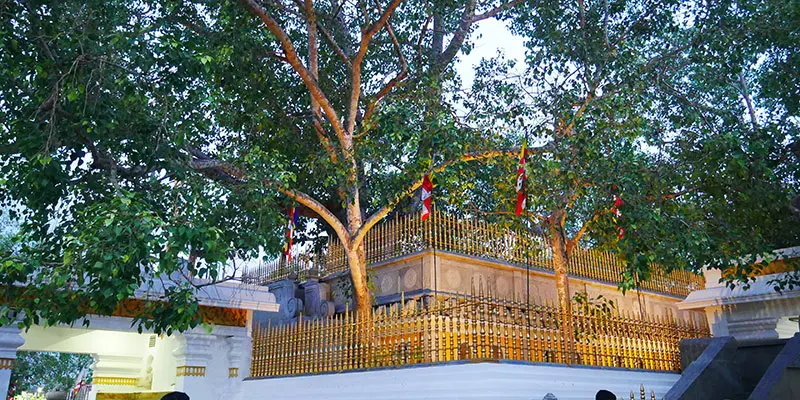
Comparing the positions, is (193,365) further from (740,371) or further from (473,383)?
Answer: (740,371)

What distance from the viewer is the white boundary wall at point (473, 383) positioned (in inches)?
360

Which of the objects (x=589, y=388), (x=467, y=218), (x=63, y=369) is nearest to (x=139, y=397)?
(x=589, y=388)

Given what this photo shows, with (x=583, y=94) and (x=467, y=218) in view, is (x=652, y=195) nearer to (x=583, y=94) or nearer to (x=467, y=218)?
(x=583, y=94)

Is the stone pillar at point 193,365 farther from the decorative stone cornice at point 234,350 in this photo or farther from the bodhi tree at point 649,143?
the bodhi tree at point 649,143

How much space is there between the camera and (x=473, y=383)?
Result: 29.9ft

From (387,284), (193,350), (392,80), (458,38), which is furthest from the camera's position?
(458,38)

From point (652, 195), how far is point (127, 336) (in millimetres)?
10905

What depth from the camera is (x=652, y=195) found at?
12.7 meters

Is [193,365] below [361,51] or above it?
below

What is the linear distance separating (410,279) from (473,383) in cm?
666

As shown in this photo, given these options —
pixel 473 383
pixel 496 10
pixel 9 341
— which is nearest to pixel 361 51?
pixel 496 10

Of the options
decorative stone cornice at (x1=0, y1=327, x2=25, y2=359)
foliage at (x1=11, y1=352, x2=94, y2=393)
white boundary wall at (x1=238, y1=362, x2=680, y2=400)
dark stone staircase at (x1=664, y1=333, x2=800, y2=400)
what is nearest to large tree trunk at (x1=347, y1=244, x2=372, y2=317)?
white boundary wall at (x1=238, y1=362, x2=680, y2=400)

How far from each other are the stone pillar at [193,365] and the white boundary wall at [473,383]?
1169 mm

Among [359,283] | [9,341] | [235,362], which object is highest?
[359,283]
